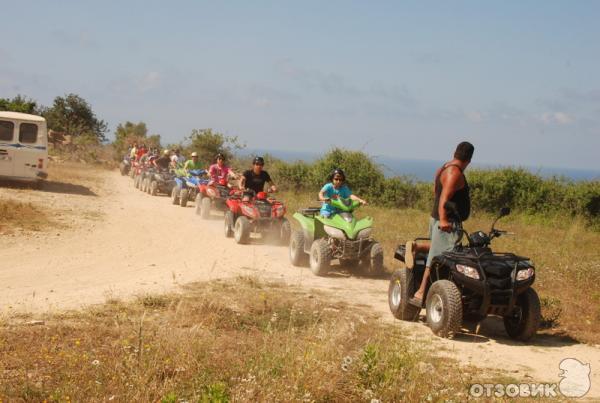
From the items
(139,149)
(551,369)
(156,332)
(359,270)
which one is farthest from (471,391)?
(139,149)

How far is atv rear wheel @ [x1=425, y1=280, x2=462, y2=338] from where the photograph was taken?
7559 millimetres

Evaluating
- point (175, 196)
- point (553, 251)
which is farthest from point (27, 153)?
point (553, 251)

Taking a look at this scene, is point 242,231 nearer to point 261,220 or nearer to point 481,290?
point 261,220

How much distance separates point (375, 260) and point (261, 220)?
3.97m

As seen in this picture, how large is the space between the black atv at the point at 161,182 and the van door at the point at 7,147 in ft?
17.3

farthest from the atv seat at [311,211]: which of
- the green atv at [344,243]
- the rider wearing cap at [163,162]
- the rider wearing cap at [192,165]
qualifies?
the rider wearing cap at [163,162]

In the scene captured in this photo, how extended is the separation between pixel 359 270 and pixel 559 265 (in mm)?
4057

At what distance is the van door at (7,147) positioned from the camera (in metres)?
21.5

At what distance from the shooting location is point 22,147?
21672 millimetres

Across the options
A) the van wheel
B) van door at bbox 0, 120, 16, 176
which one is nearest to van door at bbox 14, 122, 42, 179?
van door at bbox 0, 120, 16, 176

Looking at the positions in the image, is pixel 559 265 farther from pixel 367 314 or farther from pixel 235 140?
pixel 235 140

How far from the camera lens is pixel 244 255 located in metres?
13.5

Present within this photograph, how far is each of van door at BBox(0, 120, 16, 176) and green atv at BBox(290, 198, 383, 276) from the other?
13.0m

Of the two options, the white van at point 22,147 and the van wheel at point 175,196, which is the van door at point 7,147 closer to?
the white van at point 22,147
